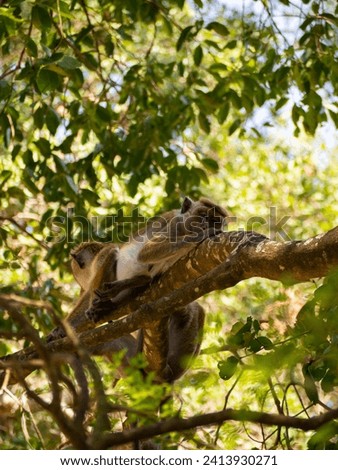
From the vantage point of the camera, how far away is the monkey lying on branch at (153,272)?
19.3 ft

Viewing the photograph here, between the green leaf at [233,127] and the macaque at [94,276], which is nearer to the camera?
the macaque at [94,276]

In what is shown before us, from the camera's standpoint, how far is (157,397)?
2744 mm

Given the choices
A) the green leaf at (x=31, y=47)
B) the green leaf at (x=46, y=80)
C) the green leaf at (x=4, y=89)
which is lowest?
the green leaf at (x=46, y=80)

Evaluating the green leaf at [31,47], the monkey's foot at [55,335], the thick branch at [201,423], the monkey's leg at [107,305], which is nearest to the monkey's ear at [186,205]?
the monkey's leg at [107,305]

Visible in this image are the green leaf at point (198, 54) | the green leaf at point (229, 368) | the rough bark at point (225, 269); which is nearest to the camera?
the green leaf at point (229, 368)

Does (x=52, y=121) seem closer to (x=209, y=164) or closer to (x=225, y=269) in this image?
(x=209, y=164)

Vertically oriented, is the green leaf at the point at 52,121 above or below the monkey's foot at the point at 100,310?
above

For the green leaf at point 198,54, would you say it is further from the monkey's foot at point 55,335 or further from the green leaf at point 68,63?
the monkey's foot at point 55,335
